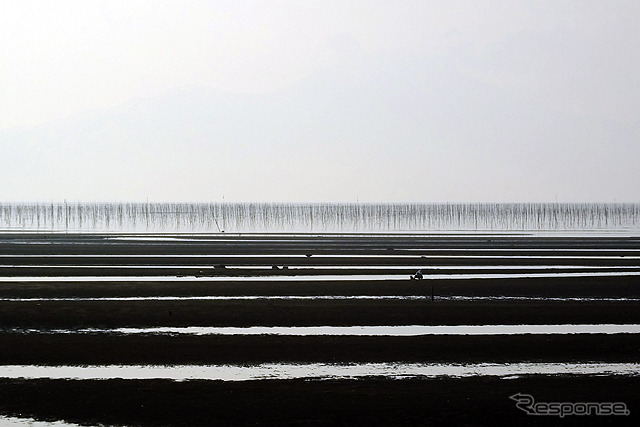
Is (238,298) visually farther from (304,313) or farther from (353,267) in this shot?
(353,267)

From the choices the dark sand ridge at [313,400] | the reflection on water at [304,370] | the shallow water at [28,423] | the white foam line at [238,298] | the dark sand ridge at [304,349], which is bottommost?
the shallow water at [28,423]

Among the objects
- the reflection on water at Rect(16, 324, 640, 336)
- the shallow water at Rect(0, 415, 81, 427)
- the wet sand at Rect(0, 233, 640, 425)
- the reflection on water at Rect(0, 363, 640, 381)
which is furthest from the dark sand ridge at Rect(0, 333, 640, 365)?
the shallow water at Rect(0, 415, 81, 427)

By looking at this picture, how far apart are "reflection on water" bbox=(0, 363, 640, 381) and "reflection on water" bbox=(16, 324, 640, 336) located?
138 inches

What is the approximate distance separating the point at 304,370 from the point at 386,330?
4848 millimetres

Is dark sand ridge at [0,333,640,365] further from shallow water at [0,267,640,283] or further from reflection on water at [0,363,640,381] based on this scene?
shallow water at [0,267,640,283]

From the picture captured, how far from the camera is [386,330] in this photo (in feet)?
68.7

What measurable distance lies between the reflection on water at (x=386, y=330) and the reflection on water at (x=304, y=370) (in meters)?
3.51

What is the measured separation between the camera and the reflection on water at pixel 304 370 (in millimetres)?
16031

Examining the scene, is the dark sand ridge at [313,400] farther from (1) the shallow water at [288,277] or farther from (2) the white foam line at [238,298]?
(1) the shallow water at [288,277]

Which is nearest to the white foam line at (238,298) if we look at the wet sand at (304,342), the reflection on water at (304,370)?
the wet sand at (304,342)

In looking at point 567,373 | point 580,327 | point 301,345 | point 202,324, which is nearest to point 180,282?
point 202,324

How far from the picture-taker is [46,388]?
15.1 metres

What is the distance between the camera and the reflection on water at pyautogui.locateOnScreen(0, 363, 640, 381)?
16031mm

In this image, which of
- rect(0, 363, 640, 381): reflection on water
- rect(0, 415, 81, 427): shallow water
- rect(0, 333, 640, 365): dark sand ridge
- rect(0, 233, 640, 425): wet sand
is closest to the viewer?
rect(0, 415, 81, 427): shallow water
